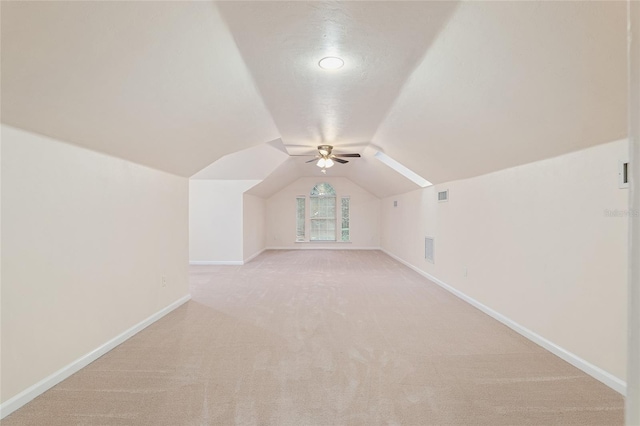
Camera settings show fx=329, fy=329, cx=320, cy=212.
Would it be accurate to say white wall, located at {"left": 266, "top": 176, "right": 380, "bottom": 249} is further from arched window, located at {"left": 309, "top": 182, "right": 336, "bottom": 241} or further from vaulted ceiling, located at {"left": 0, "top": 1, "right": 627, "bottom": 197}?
Result: vaulted ceiling, located at {"left": 0, "top": 1, "right": 627, "bottom": 197}

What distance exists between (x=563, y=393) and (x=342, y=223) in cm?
836

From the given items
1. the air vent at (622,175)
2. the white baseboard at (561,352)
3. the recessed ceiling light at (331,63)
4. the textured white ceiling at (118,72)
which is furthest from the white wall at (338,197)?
the air vent at (622,175)

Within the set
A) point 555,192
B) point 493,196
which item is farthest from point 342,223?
point 555,192

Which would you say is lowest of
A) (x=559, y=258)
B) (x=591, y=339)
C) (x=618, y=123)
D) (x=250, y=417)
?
(x=250, y=417)

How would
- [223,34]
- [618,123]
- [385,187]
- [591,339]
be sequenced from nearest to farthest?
[223,34] < [618,123] < [591,339] < [385,187]

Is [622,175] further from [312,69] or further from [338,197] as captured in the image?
[338,197]

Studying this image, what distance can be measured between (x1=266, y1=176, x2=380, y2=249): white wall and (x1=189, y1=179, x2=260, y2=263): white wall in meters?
3.01

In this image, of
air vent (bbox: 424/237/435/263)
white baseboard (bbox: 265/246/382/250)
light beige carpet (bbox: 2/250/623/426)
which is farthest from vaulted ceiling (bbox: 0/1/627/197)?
white baseboard (bbox: 265/246/382/250)

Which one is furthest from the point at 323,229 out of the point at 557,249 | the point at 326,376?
the point at 326,376

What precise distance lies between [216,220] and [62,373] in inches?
205

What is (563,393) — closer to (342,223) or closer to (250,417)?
(250,417)

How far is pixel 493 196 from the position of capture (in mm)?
3605

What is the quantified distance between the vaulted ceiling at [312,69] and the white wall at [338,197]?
702 cm

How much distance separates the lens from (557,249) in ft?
8.66
